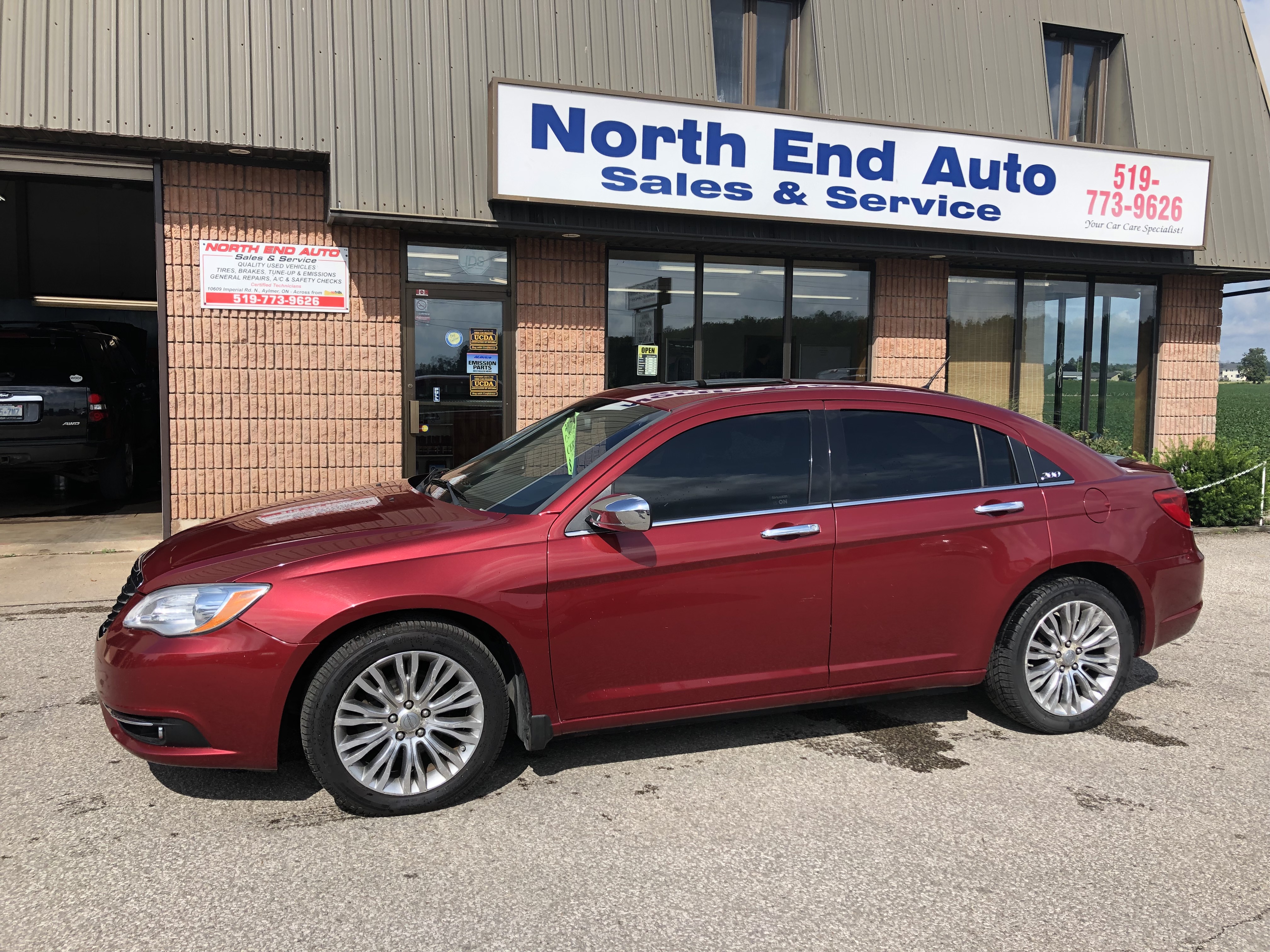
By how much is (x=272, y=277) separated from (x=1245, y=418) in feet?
128

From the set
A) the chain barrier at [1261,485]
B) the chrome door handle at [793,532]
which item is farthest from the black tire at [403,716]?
the chain barrier at [1261,485]

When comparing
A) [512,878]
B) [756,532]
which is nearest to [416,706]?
[512,878]

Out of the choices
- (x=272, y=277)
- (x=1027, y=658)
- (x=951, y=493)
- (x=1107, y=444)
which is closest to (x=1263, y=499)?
(x=1107, y=444)

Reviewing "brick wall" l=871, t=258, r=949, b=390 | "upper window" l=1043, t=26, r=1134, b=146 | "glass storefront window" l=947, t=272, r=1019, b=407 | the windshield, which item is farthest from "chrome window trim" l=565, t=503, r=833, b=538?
"upper window" l=1043, t=26, r=1134, b=146

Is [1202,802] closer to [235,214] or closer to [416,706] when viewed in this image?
[416,706]

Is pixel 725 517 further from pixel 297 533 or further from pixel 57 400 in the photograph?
pixel 57 400

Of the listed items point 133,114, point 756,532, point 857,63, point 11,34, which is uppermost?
point 857,63

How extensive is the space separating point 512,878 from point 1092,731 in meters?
2.97

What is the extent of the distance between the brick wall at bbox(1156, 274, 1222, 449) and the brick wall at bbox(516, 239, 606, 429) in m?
7.29

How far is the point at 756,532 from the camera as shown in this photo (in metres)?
4.12

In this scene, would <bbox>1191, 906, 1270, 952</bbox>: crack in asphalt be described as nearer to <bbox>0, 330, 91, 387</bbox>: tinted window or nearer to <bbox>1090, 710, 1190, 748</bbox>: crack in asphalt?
<bbox>1090, 710, 1190, 748</bbox>: crack in asphalt

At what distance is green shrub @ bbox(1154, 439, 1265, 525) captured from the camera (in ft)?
34.8

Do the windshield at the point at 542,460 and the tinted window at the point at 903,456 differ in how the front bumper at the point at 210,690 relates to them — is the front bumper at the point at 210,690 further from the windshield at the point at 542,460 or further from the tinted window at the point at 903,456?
the tinted window at the point at 903,456

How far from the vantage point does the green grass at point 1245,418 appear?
24531 millimetres
